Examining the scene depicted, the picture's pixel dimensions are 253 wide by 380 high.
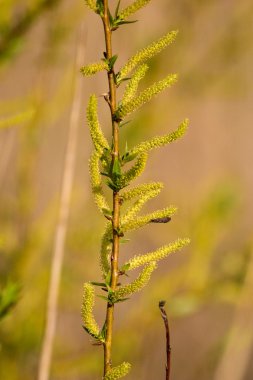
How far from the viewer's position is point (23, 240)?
1240 millimetres

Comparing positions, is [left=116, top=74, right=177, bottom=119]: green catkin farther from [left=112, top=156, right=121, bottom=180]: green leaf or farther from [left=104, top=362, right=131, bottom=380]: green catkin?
[left=104, top=362, right=131, bottom=380]: green catkin

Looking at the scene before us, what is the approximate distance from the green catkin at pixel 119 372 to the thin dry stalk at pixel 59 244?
1.02ft

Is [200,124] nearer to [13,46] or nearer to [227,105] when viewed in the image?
[227,105]

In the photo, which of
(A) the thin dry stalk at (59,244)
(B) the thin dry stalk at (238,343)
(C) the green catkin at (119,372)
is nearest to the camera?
(C) the green catkin at (119,372)

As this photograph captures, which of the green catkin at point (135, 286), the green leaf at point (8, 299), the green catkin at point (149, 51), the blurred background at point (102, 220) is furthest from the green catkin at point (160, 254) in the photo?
the blurred background at point (102, 220)

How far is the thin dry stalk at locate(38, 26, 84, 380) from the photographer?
30.4 inches

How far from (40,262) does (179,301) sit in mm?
357

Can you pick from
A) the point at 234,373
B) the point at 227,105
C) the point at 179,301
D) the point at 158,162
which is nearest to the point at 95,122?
the point at 179,301

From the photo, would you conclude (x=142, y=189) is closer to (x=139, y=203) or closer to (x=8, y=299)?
(x=139, y=203)

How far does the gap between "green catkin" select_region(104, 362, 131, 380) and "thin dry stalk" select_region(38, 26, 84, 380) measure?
0.31 meters

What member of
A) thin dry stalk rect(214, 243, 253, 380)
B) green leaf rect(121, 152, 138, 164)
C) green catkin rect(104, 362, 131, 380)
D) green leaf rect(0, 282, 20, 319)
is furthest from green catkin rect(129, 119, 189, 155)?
thin dry stalk rect(214, 243, 253, 380)

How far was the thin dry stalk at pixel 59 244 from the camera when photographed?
772mm

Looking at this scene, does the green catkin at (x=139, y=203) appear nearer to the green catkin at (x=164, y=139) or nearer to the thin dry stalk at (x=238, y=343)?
the green catkin at (x=164, y=139)

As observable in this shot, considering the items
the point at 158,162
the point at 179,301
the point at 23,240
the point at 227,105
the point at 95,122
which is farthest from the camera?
the point at 158,162
